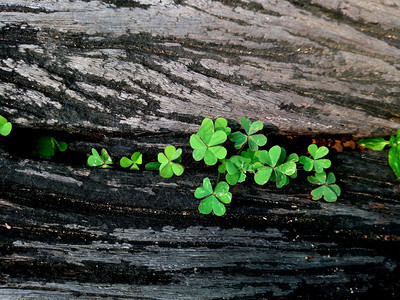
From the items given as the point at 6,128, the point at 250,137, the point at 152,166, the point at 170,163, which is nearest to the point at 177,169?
the point at 170,163

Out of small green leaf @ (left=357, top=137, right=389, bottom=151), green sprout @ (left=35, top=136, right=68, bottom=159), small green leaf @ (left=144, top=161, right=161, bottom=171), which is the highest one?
small green leaf @ (left=357, top=137, right=389, bottom=151)

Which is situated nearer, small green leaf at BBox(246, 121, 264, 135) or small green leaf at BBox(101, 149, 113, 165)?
small green leaf at BBox(246, 121, 264, 135)

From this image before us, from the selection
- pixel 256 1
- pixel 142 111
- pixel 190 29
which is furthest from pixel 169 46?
pixel 256 1

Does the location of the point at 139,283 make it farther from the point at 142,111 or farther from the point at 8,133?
the point at 8,133

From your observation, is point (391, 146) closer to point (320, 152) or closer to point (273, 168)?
point (320, 152)

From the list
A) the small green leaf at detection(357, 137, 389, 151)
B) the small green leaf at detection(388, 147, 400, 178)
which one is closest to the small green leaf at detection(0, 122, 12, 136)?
the small green leaf at detection(357, 137, 389, 151)

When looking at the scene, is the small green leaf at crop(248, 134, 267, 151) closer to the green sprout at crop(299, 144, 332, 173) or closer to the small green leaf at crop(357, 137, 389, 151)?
the green sprout at crop(299, 144, 332, 173)

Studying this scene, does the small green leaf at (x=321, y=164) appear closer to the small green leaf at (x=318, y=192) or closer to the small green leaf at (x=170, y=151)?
the small green leaf at (x=318, y=192)
